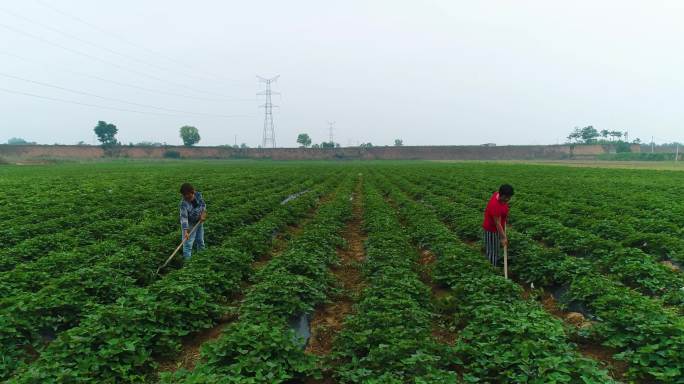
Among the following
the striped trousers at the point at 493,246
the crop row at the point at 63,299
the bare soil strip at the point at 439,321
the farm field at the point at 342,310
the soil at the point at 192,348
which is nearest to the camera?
the farm field at the point at 342,310

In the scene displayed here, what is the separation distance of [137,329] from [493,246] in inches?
278

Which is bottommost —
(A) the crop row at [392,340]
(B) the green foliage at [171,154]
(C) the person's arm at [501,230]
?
(A) the crop row at [392,340]

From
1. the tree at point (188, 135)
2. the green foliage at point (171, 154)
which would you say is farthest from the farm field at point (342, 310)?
the tree at point (188, 135)

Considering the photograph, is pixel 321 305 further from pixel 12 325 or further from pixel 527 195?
pixel 527 195

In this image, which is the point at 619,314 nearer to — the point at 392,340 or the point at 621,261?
the point at 392,340

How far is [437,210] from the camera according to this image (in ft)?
53.9

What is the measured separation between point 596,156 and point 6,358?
375 feet

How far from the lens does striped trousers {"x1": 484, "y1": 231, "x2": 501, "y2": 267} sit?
27.8 ft

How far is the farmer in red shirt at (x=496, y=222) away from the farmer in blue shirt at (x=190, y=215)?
262 inches

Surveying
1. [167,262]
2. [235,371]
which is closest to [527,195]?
[167,262]

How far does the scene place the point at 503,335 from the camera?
16.2ft

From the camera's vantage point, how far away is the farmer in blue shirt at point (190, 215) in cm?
895

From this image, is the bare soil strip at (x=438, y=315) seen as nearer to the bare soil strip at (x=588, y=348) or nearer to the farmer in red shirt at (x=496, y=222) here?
the bare soil strip at (x=588, y=348)

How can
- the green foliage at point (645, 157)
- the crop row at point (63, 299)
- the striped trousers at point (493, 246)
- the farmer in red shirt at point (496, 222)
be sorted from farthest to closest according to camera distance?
the green foliage at point (645, 157) < the striped trousers at point (493, 246) < the farmer in red shirt at point (496, 222) < the crop row at point (63, 299)
